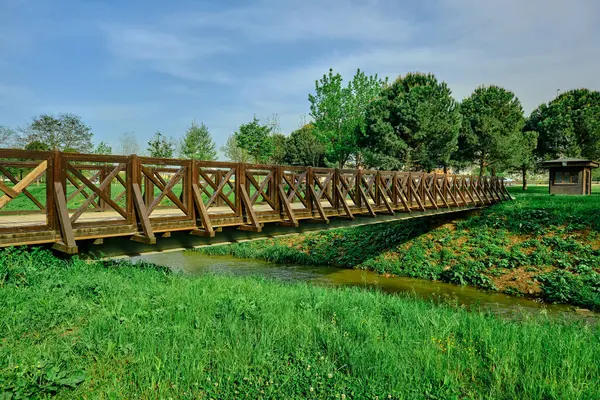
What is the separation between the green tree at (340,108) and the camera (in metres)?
39.8

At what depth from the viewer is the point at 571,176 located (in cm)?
3238

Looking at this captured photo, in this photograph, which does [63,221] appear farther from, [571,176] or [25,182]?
[571,176]

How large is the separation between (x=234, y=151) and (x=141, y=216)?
4340 centimetres

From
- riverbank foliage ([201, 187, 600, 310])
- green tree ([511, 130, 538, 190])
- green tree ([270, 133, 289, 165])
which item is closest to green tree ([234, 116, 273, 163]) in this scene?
green tree ([270, 133, 289, 165])

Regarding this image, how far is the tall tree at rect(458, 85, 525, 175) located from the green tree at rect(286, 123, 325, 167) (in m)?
20.5

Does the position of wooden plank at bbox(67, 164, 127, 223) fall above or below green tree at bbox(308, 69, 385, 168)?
below

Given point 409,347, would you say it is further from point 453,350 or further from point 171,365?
point 171,365

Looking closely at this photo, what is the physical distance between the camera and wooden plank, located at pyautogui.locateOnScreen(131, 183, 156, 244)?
751 cm

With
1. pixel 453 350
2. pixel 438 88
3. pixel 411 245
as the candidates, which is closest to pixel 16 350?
pixel 453 350

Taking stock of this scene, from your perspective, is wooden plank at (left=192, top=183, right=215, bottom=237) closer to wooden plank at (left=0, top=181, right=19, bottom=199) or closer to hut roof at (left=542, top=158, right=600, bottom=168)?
wooden plank at (left=0, top=181, right=19, bottom=199)

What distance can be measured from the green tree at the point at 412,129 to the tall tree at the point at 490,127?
13.4ft

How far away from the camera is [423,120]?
33.7m

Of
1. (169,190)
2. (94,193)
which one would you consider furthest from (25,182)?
(169,190)

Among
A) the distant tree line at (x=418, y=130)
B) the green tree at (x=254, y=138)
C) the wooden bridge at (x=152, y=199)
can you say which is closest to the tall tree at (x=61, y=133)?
the distant tree line at (x=418, y=130)
